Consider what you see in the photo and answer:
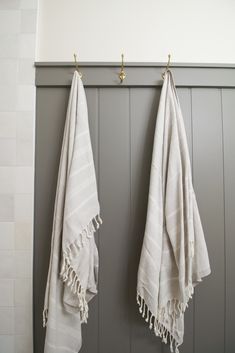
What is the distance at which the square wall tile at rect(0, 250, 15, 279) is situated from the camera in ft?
2.50

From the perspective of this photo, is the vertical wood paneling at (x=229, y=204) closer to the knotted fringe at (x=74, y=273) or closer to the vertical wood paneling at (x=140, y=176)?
the vertical wood paneling at (x=140, y=176)

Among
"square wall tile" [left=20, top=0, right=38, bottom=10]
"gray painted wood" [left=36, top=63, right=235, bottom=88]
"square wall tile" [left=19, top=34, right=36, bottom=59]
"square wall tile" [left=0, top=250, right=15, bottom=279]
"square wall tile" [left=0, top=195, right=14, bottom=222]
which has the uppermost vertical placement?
"square wall tile" [left=20, top=0, right=38, bottom=10]

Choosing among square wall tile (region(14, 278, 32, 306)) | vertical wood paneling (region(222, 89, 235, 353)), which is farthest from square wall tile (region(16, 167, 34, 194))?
vertical wood paneling (region(222, 89, 235, 353))

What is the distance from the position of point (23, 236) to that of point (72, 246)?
252 millimetres

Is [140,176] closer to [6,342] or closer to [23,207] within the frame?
[23,207]

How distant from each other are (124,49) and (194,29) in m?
0.32

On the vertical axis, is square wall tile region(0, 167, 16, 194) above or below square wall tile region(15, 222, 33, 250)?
above

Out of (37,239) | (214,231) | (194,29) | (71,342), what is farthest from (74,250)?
(194,29)

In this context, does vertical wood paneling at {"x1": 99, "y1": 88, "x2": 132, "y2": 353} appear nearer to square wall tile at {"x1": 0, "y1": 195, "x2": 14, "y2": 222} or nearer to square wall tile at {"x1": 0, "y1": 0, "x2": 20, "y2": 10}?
square wall tile at {"x1": 0, "y1": 195, "x2": 14, "y2": 222}

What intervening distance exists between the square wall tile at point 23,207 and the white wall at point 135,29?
58 centimetres

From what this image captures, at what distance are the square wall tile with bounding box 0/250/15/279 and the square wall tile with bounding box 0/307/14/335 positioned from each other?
130 millimetres

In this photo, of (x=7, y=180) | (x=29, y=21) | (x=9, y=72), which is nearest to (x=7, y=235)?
(x=7, y=180)

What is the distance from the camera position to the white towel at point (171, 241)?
0.67 m

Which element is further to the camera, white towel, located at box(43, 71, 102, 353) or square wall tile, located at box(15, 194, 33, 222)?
square wall tile, located at box(15, 194, 33, 222)
